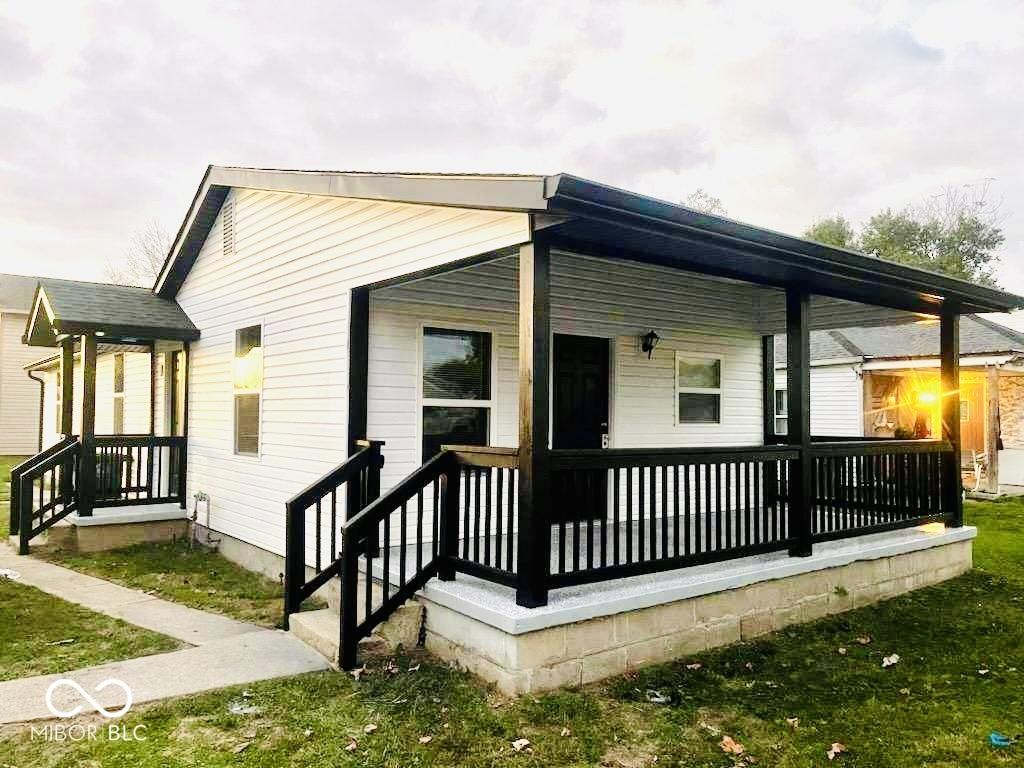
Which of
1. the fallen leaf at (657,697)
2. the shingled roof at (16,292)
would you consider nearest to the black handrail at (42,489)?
the fallen leaf at (657,697)

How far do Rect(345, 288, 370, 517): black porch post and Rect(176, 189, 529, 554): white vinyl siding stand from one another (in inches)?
4.0

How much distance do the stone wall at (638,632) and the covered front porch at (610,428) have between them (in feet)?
0.84

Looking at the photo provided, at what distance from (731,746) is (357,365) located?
153 inches

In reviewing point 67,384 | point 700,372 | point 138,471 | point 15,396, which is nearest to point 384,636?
point 700,372

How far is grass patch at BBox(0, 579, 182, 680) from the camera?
4.25m

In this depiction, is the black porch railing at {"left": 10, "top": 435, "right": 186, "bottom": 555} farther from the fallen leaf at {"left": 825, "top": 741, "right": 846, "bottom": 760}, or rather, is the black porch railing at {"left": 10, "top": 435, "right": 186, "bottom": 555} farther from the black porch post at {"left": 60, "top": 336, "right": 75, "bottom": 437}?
the fallen leaf at {"left": 825, "top": 741, "right": 846, "bottom": 760}

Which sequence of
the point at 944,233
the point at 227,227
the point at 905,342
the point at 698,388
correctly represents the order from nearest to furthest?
the point at 698,388 → the point at 227,227 → the point at 905,342 → the point at 944,233

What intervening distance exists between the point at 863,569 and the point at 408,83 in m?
17.5

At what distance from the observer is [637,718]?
11.4 ft

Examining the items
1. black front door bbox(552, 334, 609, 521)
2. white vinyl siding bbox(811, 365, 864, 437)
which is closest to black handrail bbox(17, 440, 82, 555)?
black front door bbox(552, 334, 609, 521)

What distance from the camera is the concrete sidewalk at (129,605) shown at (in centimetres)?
505

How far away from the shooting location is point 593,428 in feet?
23.3

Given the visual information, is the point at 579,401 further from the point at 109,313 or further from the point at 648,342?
the point at 109,313

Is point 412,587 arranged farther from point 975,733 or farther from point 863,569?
point 863,569
